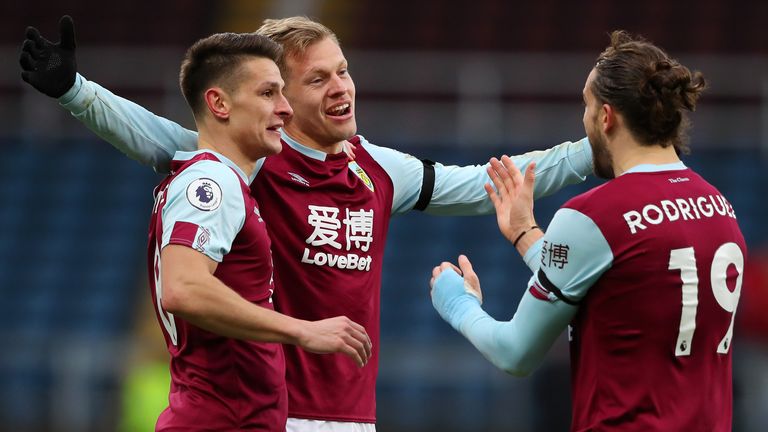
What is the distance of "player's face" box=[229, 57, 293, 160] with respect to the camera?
4.14 metres

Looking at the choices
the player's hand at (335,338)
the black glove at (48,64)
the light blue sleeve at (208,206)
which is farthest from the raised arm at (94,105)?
the player's hand at (335,338)

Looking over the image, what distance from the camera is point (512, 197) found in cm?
436

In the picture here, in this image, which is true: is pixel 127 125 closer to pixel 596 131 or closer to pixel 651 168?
pixel 596 131

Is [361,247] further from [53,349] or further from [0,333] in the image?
[0,333]

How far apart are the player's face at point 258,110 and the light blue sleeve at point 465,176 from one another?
0.77 metres

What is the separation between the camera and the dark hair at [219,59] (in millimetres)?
4184

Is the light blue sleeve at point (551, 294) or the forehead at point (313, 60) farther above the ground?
the forehead at point (313, 60)

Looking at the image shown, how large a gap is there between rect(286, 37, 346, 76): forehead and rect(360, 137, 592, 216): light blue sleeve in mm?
423

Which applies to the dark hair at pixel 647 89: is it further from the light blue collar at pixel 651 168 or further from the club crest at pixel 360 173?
the club crest at pixel 360 173

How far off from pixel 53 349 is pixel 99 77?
352 centimetres

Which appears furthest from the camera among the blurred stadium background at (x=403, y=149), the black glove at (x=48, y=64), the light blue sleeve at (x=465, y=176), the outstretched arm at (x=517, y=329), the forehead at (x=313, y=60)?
the blurred stadium background at (x=403, y=149)

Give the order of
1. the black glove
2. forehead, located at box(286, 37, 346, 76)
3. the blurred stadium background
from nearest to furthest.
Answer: the black glove < forehead, located at box(286, 37, 346, 76) < the blurred stadium background

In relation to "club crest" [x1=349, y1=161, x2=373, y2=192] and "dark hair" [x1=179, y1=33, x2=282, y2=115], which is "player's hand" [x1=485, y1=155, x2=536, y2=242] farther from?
"dark hair" [x1=179, y1=33, x2=282, y2=115]

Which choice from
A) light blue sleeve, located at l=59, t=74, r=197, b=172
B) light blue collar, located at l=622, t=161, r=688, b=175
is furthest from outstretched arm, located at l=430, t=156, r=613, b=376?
light blue sleeve, located at l=59, t=74, r=197, b=172
